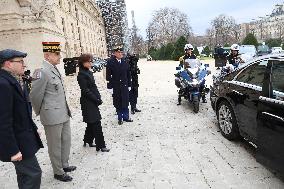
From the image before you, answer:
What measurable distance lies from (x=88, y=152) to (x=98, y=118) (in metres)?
0.77

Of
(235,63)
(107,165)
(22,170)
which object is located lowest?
(107,165)

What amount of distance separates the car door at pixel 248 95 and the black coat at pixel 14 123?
134 inches

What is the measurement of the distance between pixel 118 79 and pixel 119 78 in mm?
37

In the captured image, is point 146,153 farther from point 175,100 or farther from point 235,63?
point 175,100

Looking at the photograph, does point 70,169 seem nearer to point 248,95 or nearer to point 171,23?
point 248,95

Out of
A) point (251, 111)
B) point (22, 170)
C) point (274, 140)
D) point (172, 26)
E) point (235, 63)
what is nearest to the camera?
point (22, 170)

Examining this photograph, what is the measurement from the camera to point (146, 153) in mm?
6363

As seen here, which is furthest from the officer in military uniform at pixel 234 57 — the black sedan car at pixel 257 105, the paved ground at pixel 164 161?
the black sedan car at pixel 257 105

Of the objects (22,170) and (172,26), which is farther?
(172,26)

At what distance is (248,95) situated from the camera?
573cm

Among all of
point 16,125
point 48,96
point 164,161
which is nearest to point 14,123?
point 16,125

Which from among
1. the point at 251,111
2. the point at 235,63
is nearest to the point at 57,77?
the point at 251,111

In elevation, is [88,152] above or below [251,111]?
below

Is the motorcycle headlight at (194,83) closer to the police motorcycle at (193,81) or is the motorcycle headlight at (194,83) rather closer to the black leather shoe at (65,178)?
the police motorcycle at (193,81)
